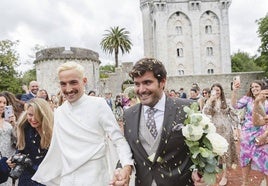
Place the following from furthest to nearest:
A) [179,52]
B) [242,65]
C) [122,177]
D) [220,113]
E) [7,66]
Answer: [242,65] → [179,52] → [7,66] → [220,113] → [122,177]

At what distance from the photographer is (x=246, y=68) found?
76.4 metres

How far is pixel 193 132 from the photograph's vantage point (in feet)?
8.20

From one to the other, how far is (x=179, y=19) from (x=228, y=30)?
26.4 ft

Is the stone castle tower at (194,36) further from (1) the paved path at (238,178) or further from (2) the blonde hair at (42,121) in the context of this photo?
(2) the blonde hair at (42,121)

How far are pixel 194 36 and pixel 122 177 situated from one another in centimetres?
5867

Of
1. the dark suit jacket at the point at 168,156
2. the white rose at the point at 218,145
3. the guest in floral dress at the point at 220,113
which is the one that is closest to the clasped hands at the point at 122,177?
the dark suit jacket at the point at 168,156

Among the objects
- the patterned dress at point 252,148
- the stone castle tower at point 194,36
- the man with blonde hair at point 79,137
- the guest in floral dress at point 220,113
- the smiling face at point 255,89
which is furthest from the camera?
the stone castle tower at point 194,36

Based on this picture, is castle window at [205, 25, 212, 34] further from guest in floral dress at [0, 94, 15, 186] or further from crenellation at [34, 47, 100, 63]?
guest in floral dress at [0, 94, 15, 186]

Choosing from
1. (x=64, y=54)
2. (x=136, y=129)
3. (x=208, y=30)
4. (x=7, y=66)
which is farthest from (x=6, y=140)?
(x=208, y=30)

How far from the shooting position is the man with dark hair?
107 inches

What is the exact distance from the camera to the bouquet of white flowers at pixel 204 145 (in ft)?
8.21

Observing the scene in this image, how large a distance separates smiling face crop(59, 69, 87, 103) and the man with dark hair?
64 centimetres

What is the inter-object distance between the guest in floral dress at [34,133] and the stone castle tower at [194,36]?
55.6 m

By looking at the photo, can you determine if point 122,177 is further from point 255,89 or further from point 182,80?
point 182,80
